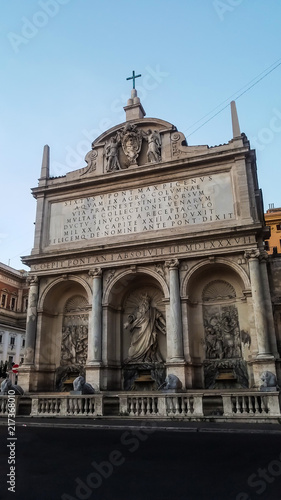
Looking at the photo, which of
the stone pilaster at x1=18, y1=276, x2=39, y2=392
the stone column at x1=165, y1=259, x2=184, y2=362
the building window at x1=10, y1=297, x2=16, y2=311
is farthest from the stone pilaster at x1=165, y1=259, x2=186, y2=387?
the building window at x1=10, y1=297, x2=16, y2=311

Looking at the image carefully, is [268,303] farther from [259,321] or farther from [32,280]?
[32,280]

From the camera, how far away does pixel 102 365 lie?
19.0 m

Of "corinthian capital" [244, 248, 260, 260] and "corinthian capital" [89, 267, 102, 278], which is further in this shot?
"corinthian capital" [89, 267, 102, 278]

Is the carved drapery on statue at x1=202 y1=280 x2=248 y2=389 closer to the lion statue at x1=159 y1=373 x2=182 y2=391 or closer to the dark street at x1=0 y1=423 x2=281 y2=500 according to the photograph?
the lion statue at x1=159 y1=373 x2=182 y2=391

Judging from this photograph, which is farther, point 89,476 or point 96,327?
point 96,327

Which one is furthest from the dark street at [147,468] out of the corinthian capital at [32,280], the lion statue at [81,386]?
the corinthian capital at [32,280]

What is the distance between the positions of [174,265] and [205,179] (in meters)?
5.26

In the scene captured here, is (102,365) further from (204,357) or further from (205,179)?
(205,179)

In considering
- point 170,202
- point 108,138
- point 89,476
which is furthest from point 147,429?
point 108,138

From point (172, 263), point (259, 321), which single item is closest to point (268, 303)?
point (259, 321)

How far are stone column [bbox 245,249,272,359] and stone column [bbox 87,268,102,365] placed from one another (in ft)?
25.2

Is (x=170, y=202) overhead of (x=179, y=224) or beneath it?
overhead

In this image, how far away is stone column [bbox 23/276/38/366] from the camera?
2072 cm

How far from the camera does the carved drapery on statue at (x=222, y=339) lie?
18.2 meters
